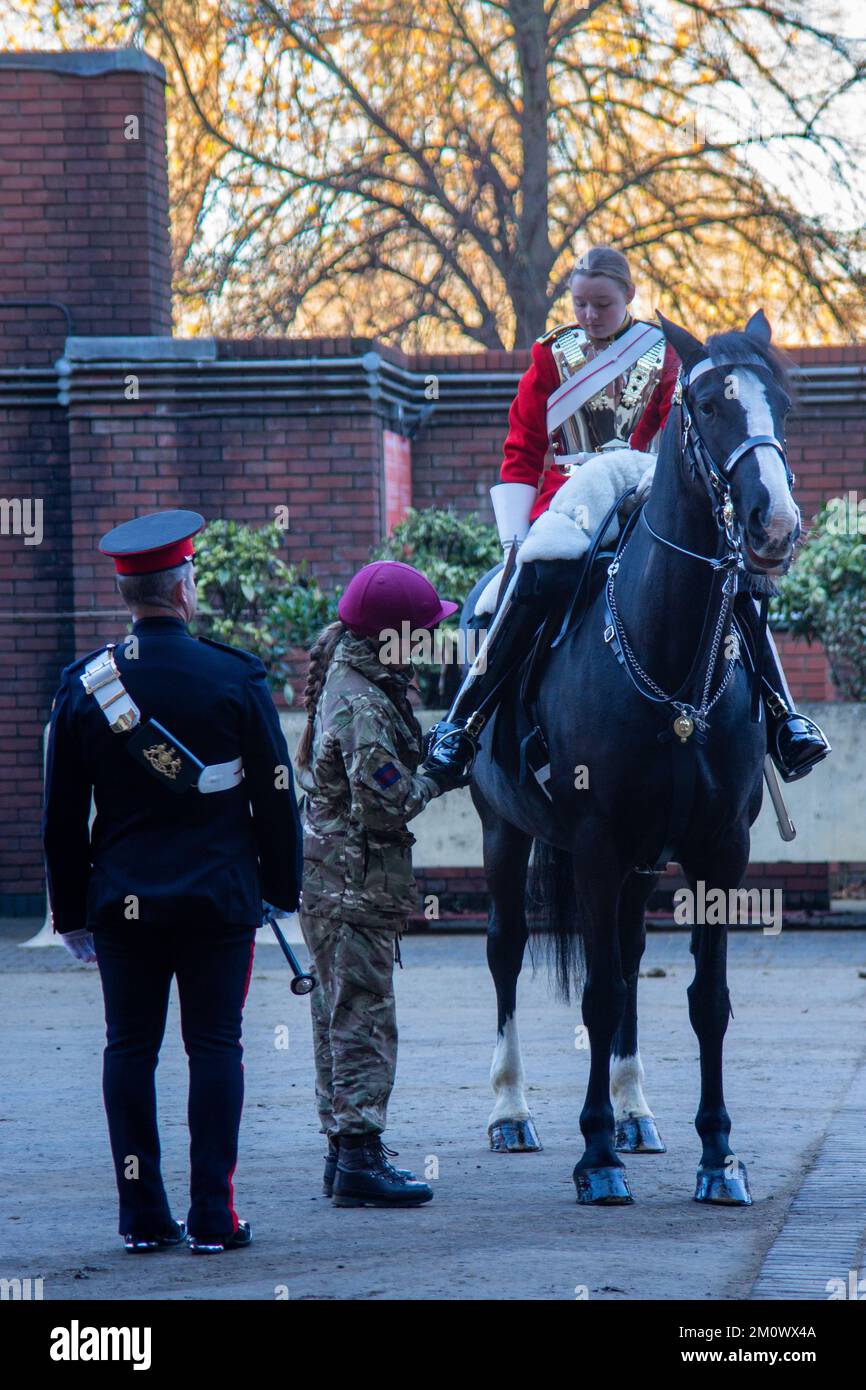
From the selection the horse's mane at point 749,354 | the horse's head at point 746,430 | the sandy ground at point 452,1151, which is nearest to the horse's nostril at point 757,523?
the horse's head at point 746,430

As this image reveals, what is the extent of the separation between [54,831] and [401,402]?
350 inches

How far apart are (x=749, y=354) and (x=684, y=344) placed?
206 millimetres

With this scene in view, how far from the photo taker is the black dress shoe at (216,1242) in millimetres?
5145

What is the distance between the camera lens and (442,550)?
12.8 metres

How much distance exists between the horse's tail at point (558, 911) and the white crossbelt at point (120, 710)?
6.92 feet

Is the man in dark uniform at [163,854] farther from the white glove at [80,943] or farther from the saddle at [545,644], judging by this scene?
the saddle at [545,644]

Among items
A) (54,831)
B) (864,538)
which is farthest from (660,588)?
(864,538)

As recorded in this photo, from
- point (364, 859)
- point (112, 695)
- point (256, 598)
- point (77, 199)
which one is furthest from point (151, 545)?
point (77, 199)

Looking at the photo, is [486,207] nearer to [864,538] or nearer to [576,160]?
[576,160]

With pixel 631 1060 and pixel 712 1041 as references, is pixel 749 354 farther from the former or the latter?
pixel 631 1060

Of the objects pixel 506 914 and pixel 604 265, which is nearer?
pixel 604 265

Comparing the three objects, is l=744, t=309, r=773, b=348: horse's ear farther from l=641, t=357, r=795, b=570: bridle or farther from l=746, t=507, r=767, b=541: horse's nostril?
l=746, t=507, r=767, b=541: horse's nostril

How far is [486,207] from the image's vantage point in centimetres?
2077

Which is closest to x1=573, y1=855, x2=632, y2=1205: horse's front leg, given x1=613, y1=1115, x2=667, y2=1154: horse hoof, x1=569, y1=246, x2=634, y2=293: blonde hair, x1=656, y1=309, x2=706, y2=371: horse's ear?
x1=613, y1=1115, x2=667, y2=1154: horse hoof
